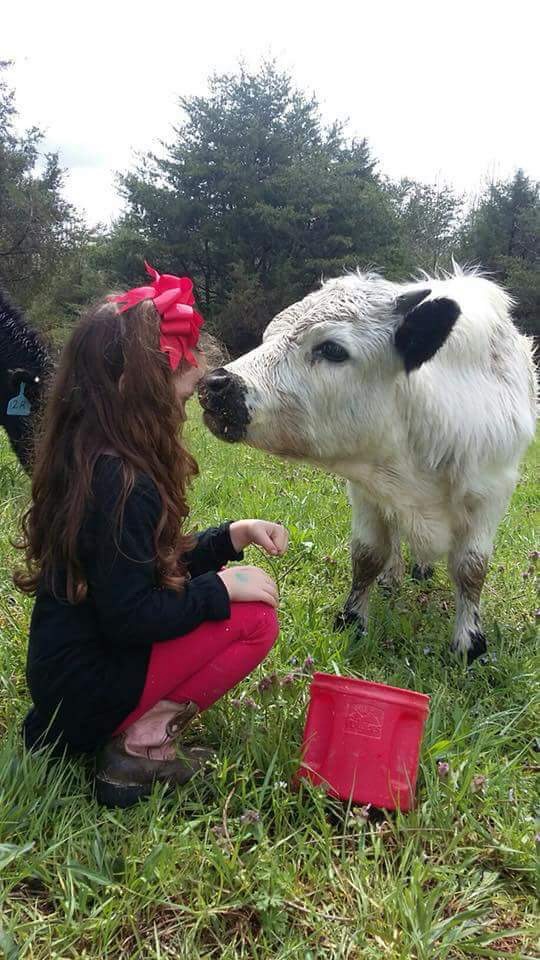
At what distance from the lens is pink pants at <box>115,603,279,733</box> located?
1812mm

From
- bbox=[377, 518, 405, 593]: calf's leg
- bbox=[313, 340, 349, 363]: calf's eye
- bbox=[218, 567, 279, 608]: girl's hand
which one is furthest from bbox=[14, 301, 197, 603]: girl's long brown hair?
bbox=[377, 518, 405, 593]: calf's leg

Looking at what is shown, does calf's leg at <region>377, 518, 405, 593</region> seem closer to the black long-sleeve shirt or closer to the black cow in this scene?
the black long-sleeve shirt

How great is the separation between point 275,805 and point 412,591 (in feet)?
6.59

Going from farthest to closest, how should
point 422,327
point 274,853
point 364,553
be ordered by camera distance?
point 364,553
point 422,327
point 274,853

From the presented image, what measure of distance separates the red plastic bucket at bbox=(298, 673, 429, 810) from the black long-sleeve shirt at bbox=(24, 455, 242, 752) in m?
0.40

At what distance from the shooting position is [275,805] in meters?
1.72

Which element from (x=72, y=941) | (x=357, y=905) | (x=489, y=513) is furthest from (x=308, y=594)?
(x=72, y=941)

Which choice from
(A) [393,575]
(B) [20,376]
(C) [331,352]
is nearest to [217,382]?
(C) [331,352]

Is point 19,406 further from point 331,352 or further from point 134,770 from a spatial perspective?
point 134,770

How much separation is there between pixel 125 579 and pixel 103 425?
40 cm

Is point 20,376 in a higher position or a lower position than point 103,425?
higher

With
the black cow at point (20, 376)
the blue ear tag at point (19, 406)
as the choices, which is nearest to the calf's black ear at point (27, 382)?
the black cow at point (20, 376)

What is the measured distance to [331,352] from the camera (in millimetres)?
2416

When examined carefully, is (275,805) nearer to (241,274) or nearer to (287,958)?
(287,958)
